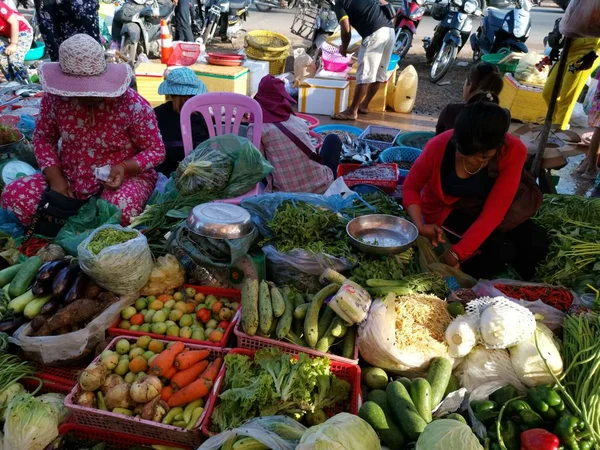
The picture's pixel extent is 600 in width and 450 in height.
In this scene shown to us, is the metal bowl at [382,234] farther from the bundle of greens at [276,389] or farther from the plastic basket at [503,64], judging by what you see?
the plastic basket at [503,64]

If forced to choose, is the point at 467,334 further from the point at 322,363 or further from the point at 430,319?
the point at 322,363

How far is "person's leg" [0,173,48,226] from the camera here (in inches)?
138

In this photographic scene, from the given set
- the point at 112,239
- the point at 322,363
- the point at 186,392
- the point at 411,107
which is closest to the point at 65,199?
the point at 112,239

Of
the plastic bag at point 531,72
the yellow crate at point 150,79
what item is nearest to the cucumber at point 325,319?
the yellow crate at point 150,79

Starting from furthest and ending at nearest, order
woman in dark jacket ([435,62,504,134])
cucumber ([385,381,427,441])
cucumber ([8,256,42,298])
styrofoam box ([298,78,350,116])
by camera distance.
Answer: styrofoam box ([298,78,350,116]) < woman in dark jacket ([435,62,504,134]) < cucumber ([8,256,42,298]) < cucumber ([385,381,427,441])

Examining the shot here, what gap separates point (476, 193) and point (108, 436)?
2552mm

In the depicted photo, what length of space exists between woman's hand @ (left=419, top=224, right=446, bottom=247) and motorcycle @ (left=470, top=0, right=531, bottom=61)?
667cm

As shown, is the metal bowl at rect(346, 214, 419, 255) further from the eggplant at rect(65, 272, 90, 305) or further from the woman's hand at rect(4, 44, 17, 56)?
the woman's hand at rect(4, 44, 17, 56)

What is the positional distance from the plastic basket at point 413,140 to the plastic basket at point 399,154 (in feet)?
0.93

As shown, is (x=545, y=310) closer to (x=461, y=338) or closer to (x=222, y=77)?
(x=461, y=338)

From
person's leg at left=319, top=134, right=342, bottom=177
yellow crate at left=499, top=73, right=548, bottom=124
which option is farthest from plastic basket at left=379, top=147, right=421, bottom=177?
yellow crate at left=499, top=73, right=548, bottom=124

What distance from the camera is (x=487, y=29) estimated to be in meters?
8.83

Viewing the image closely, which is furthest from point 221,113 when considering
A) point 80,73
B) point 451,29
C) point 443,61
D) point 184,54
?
point 451,29

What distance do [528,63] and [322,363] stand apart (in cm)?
649
